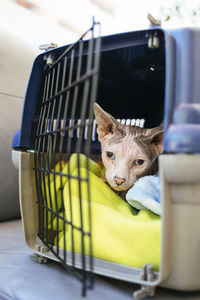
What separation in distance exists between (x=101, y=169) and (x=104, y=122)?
201 mm

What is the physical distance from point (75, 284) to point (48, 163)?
29 centimetres

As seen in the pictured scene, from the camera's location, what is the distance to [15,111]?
1287mm

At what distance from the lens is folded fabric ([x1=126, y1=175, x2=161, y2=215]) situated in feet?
2.36

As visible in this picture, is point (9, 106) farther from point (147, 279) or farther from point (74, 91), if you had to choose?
point (147, 279)

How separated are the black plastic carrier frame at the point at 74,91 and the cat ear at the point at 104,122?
0.16 ft

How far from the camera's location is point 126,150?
2.83ft

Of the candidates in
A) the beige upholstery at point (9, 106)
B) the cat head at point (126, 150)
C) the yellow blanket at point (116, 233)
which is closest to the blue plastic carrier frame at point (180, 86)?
the yellow blanket at point (116, 233)

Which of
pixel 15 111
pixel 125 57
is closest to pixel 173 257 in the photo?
pixel 125 57

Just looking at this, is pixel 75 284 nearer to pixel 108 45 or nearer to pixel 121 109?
pixel 108 45

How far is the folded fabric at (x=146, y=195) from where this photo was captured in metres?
0.72

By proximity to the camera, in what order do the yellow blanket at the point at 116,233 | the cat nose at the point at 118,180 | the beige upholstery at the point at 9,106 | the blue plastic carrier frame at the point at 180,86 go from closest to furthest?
the blue plastic carrier frame at the point at 180,86, the yellow blanket at the point at 116,233, the cat nose at the point at 118,180, the beige upholstery at the point at 9,106

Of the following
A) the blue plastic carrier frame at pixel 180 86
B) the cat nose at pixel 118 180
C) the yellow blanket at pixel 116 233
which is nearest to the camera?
the blue plastic carrier frame at pixel 180 86

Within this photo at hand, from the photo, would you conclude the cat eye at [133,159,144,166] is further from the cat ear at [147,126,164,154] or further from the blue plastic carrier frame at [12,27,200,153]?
the blue plastic carrier frame at [12,27,200,153]

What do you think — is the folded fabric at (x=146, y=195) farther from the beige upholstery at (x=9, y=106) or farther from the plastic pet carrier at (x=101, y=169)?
the beige upholstery at (x=9, y=106)
